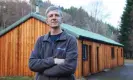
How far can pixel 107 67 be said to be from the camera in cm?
2469

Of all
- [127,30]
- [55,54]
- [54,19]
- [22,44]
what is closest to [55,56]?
[55,54]

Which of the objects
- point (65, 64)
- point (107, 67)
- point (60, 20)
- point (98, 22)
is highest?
point (98, 22)

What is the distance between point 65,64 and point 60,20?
48 centimetres

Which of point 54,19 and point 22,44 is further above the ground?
point 54,19

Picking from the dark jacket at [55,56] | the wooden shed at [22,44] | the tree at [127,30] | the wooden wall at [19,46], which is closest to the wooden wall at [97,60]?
the wooden shed at [22,44]

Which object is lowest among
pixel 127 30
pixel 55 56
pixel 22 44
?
pixel 55 56

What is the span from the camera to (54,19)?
3.07 meters

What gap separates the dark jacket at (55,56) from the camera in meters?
2.96

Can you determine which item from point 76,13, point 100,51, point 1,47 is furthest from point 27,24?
point 76,13

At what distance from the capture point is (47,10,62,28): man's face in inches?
120

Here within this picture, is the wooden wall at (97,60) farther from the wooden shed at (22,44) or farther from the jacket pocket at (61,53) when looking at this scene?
the jacket pocket at (61,53)

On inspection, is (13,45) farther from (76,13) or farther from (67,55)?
(76,13)

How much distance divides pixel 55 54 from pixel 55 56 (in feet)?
0.10

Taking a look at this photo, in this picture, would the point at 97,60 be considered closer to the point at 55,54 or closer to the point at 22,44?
the point at 22,44
